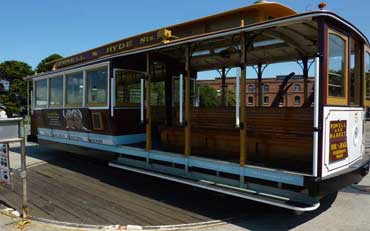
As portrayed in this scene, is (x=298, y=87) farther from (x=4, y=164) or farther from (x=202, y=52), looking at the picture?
(x=4, y=164)

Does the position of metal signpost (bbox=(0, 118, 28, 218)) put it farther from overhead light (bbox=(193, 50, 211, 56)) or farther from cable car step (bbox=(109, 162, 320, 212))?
overhead light (bbox=(193, 50, 211, 56))

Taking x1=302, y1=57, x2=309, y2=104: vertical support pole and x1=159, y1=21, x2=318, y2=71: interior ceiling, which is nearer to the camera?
x1=159, y1=21, x2=318, y2=71: interior ceiling

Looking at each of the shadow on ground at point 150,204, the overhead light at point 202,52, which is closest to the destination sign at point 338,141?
the shadow on ground at point 150,204

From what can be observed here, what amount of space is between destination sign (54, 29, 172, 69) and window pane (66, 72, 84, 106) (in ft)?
1.76

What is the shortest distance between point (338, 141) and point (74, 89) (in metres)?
6.62

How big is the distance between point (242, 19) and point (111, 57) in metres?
3.29

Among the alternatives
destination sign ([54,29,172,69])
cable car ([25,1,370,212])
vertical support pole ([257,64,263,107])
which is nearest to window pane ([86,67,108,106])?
cable car ([25,1,370,212])

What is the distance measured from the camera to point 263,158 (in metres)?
6.25

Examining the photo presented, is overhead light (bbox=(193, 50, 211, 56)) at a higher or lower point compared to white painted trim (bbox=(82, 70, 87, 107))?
higher

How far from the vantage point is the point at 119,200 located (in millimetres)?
6652

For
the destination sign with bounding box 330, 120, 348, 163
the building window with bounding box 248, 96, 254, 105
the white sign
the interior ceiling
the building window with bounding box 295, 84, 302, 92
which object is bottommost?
the white sign

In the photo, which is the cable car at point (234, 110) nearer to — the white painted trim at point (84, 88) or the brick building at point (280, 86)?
the white painted trim at point (84, 88)

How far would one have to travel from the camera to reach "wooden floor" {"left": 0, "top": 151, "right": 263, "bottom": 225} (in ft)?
18.7

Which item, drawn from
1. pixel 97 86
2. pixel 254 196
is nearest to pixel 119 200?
pixel 254 196
